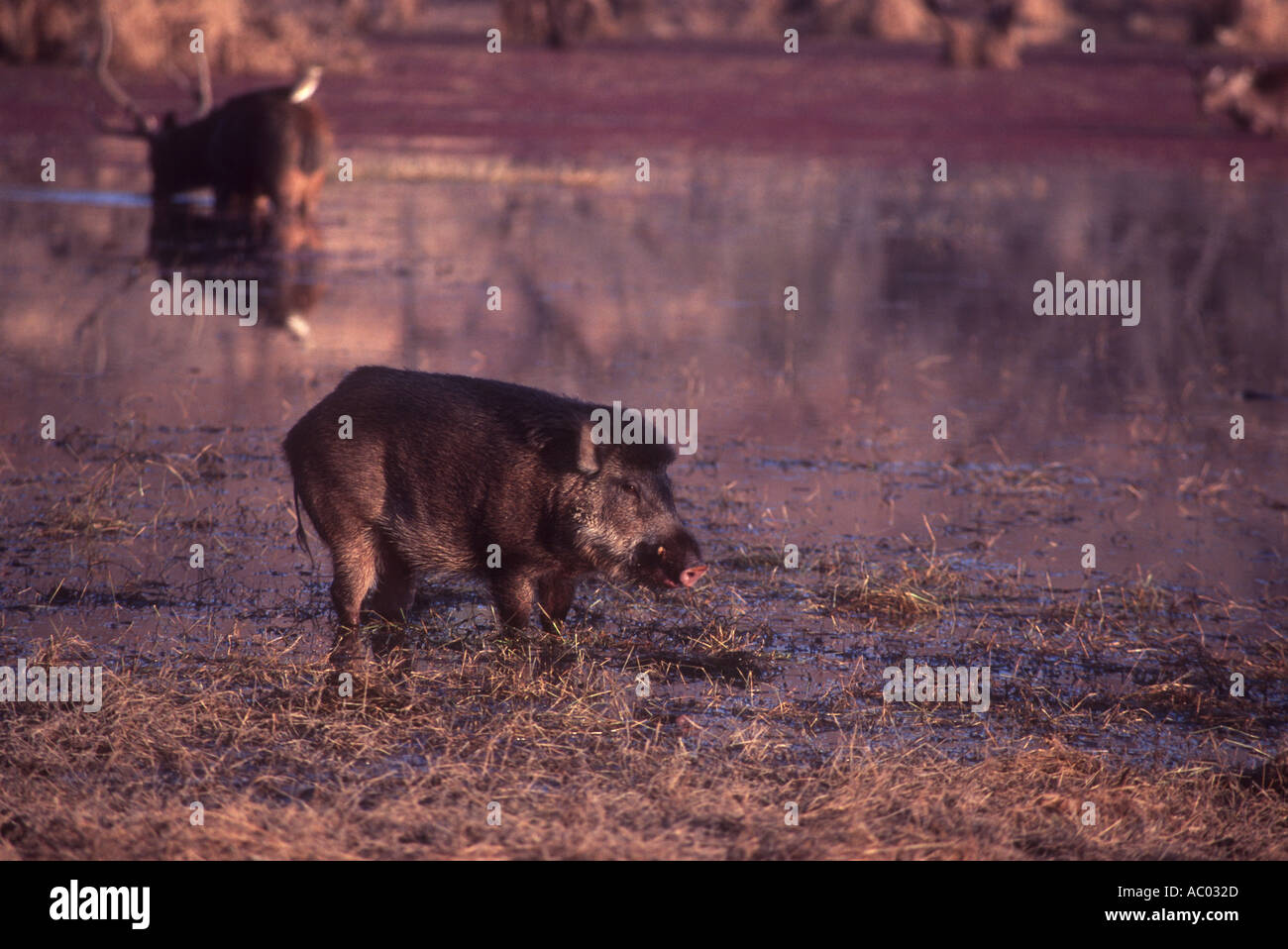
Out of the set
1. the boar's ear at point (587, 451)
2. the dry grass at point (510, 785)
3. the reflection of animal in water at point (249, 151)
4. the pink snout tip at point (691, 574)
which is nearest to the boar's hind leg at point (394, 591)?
the dry grass at point (510, 785)

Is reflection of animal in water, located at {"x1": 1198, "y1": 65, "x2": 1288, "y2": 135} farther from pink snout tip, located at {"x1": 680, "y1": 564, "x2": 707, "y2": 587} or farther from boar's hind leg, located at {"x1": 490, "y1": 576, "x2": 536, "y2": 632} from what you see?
boar's hind leg, located at {"x1": 490, "y1": 576, "x2": 536, "y2": 632}

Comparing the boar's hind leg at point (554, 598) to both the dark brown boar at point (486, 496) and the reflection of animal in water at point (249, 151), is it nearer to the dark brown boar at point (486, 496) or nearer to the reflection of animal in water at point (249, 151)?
the dark brown boar at point (486, 496)

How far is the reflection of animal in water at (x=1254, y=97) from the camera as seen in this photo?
25016mm

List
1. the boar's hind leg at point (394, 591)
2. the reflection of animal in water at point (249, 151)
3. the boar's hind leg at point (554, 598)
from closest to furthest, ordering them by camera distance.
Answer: the boar's hind leg at point (554, 598) < the boar's hind leg at point (394, 591) < the reflection of animal in water at point (249, 151)

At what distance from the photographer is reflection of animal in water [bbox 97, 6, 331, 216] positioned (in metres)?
14.7

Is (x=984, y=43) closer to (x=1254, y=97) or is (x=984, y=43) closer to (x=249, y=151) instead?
(x=1254, y=97)

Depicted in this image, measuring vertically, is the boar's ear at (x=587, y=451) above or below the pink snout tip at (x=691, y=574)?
above

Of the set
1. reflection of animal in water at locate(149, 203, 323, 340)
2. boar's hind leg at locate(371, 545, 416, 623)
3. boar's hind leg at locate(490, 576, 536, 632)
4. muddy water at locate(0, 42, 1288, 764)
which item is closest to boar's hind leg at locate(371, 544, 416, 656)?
boar's hind leg at locate(371, 545, 416, 623)

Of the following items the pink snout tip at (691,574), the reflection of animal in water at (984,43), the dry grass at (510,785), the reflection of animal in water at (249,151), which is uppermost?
the reflection of animal in water at (984,43)

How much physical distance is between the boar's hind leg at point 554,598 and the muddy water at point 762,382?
281 mm

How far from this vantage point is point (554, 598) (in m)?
5.70

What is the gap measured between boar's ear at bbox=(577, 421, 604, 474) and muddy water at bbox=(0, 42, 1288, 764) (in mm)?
773

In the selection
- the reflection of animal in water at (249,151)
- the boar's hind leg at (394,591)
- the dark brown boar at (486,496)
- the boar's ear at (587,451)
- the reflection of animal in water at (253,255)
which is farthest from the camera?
the reflection of animal in water at (249,151)

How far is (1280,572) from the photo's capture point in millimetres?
6715
